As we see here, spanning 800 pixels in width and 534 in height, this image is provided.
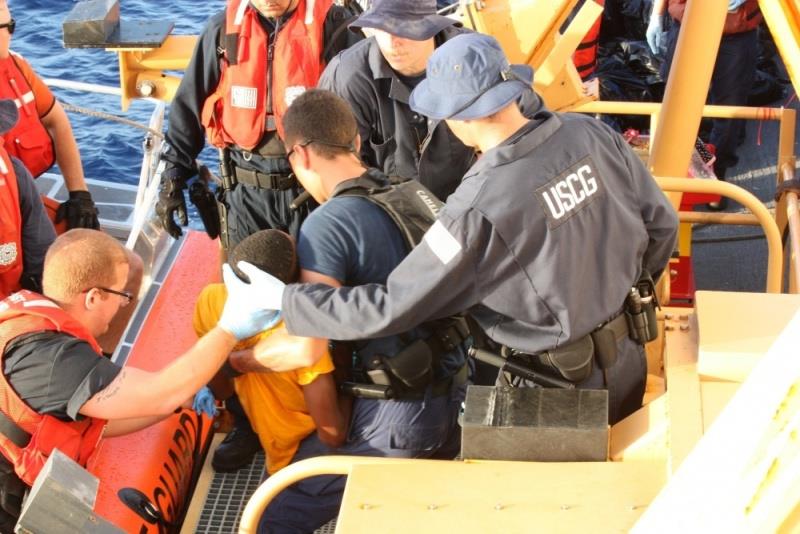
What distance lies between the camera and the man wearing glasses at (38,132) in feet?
14.7

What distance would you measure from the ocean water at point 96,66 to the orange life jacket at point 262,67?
13.8 feet

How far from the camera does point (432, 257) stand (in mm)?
2645

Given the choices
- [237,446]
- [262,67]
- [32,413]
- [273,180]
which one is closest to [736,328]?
[237,446]

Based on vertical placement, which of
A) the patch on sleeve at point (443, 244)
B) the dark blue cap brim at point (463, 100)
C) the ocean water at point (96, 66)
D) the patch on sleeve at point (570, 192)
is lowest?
the ocean water at point (96, 66)

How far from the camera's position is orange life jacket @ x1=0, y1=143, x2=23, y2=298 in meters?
3.94

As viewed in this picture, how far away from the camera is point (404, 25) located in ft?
13.4

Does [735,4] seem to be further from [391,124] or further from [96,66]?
[96,66]

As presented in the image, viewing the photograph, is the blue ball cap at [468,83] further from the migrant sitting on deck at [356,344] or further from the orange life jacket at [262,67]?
the orange life jacket at [262,67]

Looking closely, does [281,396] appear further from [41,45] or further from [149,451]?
[41,45]

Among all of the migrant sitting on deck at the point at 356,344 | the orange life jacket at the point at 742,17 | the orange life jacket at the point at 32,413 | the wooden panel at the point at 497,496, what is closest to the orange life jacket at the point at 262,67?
the migrant sitting on deck at the point at 356,344

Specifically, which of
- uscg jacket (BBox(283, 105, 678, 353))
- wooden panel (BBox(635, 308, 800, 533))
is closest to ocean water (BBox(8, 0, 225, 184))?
A: uscg jacket (BBox(283, 105, 678, 353))

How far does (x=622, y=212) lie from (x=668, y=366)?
47cm

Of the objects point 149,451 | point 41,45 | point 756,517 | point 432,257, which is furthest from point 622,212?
point 41,45

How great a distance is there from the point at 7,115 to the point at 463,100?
2359mm
